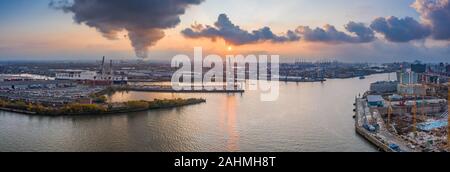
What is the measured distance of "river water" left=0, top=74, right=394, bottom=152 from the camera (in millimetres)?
4188

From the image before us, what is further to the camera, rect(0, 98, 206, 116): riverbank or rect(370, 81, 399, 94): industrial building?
rect(370, 81, 399, 94): industrial building

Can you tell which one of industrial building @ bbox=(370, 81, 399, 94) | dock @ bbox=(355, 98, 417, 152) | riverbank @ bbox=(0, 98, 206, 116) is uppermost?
industrial building @ bbox=(370, 81, 399, 94)

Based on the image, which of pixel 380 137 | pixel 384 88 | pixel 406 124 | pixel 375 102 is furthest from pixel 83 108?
pixel 384 88

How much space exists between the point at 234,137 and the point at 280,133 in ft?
2.01

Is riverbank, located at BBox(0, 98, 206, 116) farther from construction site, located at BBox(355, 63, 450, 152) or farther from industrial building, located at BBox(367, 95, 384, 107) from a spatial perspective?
industrial building, located at BBox(367, 95, 384, 107)

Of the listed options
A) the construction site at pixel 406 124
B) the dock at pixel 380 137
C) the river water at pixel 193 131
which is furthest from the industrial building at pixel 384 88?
the dock at pixel 380 137

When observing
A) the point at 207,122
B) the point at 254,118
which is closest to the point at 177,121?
the point at 207,122

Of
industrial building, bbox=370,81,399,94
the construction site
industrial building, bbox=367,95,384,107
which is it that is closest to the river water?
the construction site

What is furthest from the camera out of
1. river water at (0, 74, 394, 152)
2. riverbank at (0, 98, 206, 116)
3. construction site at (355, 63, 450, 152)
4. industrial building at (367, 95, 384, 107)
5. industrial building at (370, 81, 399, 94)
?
industrial building at (370, 81, 399, 94)

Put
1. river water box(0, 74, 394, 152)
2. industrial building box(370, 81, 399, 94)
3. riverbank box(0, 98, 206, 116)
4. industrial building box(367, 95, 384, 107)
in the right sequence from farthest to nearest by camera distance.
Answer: industrial building box(370, 81, 399, 94) < industrial building box(367, 95, 384, 107) < riverbank box(0, 98, 206, 116) < river water box(0, 74, 394, 152)

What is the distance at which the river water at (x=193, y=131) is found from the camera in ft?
13.7

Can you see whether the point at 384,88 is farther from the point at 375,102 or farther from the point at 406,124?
the point at 406,124
